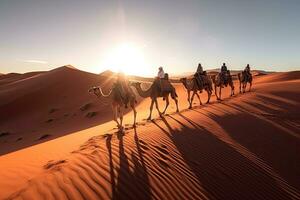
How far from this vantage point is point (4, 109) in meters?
35.4

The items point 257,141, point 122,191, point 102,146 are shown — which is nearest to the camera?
point 122,191

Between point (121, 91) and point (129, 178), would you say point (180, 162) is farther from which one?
point (121, 91)

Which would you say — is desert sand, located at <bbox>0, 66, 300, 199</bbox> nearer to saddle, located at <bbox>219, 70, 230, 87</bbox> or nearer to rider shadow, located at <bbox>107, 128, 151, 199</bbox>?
rider shadow, located at <bbox>107, 128, 151, 199</bbox>

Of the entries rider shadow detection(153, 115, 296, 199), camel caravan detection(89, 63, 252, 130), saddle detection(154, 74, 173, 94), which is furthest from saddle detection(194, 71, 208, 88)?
rider shadow detection(153, 115, 296, 199)

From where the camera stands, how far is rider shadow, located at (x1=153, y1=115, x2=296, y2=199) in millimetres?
8011

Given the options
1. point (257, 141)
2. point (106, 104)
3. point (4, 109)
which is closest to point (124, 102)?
point (257, 141)

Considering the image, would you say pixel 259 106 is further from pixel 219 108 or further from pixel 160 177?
pixel 160 177

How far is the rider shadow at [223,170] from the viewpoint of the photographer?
801 cm

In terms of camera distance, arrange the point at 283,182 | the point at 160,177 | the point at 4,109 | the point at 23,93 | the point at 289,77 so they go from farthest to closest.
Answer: the point at 289,77, the point at 23,93, the point at 4,109, the point at 283,182, the point at 160,177

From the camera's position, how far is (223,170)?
9.05 m

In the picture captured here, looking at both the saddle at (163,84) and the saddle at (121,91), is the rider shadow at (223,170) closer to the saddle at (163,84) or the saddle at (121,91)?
the saddle at (121,91)

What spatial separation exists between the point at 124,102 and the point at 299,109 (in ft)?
35.3

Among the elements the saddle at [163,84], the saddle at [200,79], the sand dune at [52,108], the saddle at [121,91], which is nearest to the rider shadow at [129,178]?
the saddle at [121,91]

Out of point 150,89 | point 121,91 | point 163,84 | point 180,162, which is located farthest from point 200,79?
point 180,162
